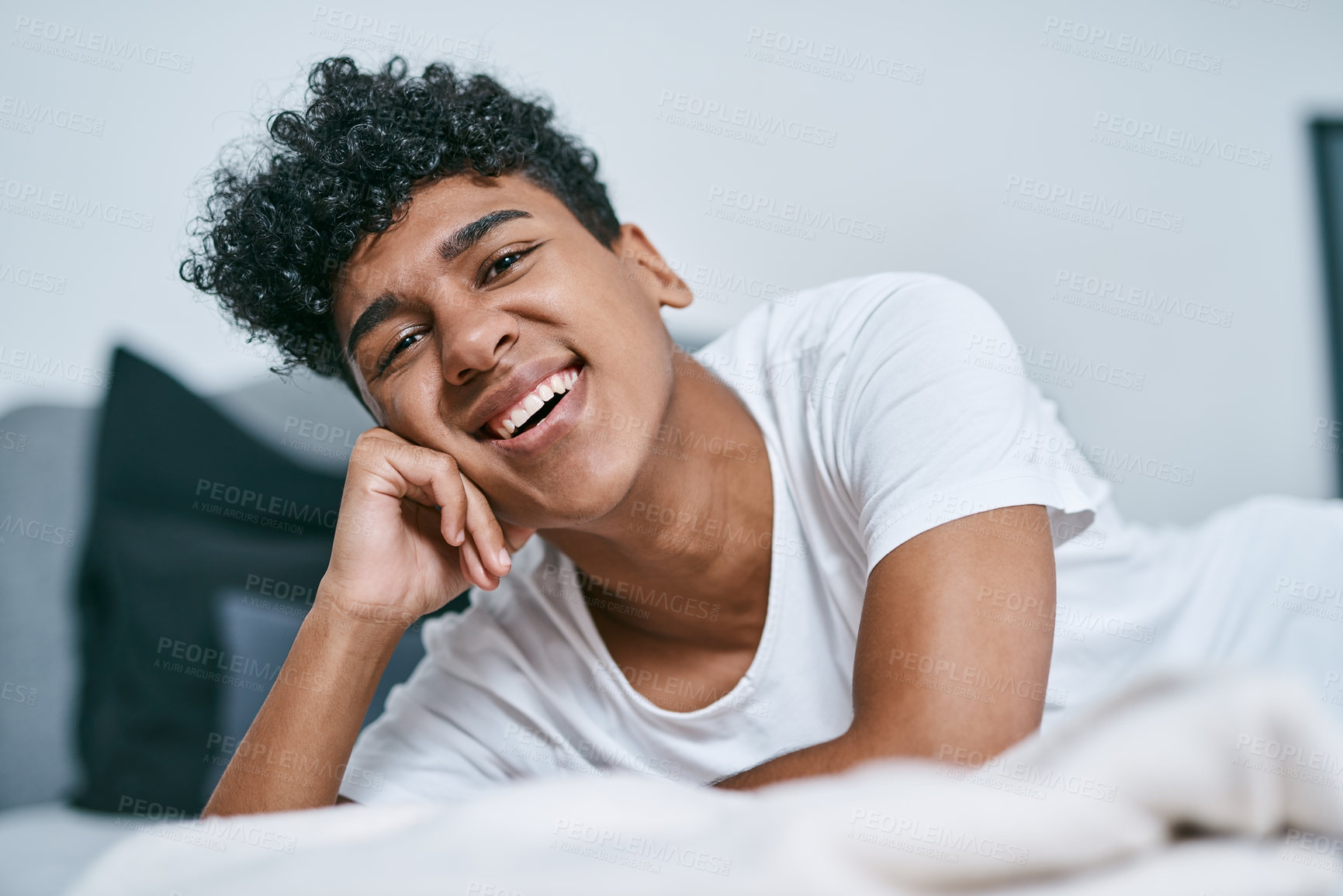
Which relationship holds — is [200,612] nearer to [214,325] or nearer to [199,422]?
[199,422]

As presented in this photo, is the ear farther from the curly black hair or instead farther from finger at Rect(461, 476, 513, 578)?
finger at Rect(461, 476, 513, 578)

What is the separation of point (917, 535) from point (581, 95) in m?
1.43

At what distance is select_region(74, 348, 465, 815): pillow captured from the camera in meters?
1.42

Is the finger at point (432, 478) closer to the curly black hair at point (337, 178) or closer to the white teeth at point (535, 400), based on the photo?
the white teeth at point (535, 400)

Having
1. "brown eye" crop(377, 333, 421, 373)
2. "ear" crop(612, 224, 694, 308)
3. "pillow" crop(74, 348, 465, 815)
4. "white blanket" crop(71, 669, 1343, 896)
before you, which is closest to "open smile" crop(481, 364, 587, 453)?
"brown eye" crop(377, 333, 421, 373)

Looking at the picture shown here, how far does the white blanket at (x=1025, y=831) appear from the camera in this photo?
0.40 m

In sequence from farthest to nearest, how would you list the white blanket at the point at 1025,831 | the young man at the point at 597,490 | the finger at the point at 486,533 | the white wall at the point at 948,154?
the white wall at the point at 948,154, the finger at the point at 486,533, the young man at the point at 597,490, the white blanket at the point at 1025,831

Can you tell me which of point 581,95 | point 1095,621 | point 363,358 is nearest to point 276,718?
point 363,358

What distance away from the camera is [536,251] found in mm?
1153

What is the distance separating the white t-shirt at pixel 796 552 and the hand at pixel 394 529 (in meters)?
0.26

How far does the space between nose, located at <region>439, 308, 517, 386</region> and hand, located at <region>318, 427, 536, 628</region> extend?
14cm

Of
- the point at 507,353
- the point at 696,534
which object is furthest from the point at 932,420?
the point at 507,353

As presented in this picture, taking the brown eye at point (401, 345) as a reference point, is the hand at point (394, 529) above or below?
below

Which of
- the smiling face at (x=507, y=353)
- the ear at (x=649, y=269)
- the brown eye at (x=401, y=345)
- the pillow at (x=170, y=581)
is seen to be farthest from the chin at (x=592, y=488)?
the pillow at (x=170, y=581)
